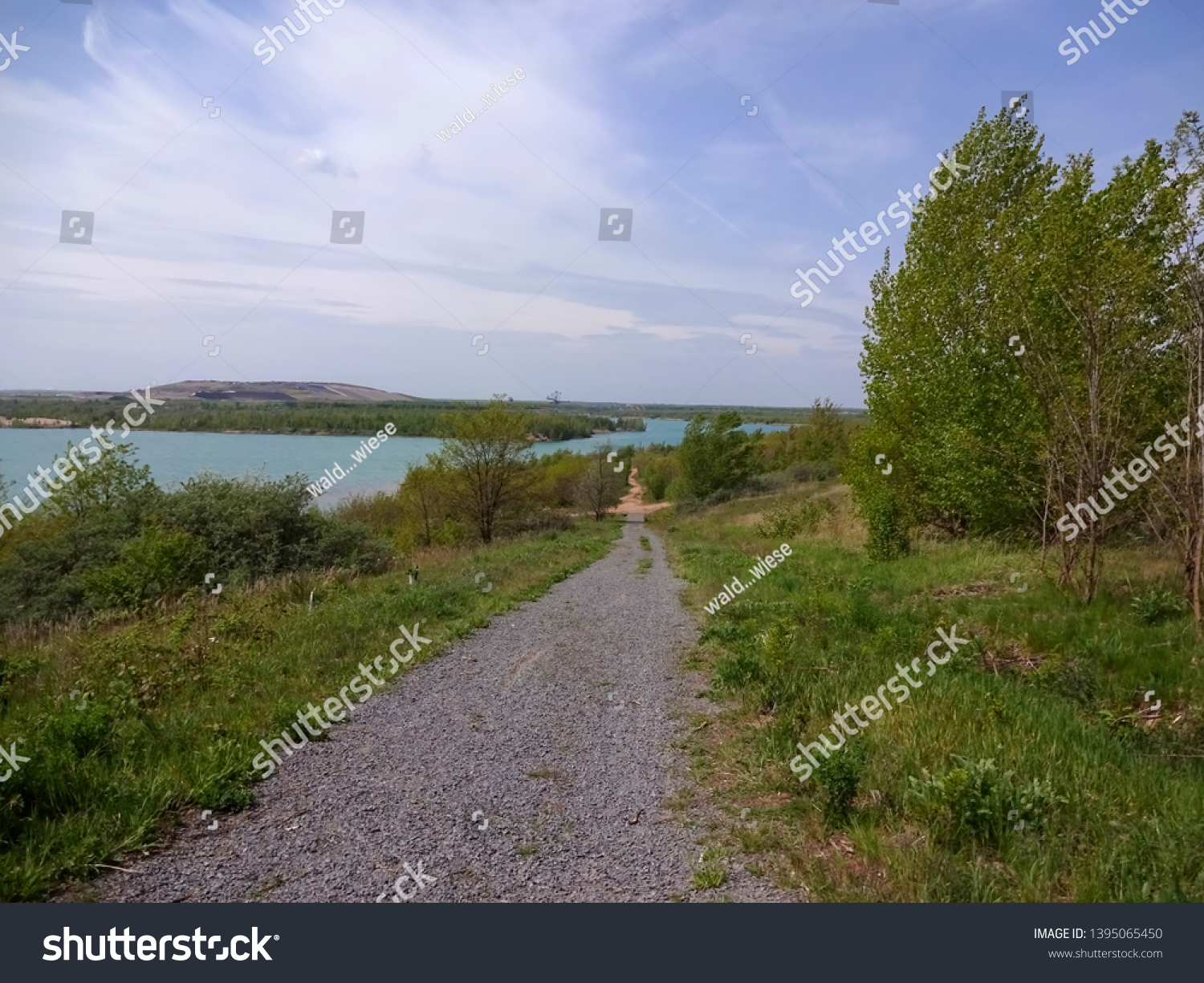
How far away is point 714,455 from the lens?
5875cm

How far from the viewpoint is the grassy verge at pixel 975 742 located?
369 centimetres

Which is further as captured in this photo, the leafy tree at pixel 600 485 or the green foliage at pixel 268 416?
the leafy tree at pixel 600 485

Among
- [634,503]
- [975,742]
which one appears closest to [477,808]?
[975,742]

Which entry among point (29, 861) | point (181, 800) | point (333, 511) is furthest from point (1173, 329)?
point (333, 511)

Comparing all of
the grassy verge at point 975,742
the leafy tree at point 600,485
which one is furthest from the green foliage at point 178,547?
the leafy tree at point 600,485

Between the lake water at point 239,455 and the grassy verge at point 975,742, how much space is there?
45.8 feet

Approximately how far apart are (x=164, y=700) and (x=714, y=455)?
54029 mm

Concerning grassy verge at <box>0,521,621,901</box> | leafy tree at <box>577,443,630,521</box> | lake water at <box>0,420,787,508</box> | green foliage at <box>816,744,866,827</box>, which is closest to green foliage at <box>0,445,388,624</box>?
lake water at <box>0,420,787,508</box>

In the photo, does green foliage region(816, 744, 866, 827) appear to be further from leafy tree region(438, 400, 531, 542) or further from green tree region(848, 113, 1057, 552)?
leafy tree region(438, 400, 531, 542)

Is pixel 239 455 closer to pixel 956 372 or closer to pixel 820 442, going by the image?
pixel 956 372

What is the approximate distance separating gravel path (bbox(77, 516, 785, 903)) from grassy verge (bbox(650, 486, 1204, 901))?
0.51 metres

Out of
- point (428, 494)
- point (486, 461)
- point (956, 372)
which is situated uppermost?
point (956, 372)

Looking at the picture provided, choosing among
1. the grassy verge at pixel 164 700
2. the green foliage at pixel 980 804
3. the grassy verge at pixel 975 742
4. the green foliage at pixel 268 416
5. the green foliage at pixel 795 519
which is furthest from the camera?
the green foliage at pixel 795 519

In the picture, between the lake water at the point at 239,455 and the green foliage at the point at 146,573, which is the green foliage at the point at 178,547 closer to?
the green foliage at the point at 146,573
